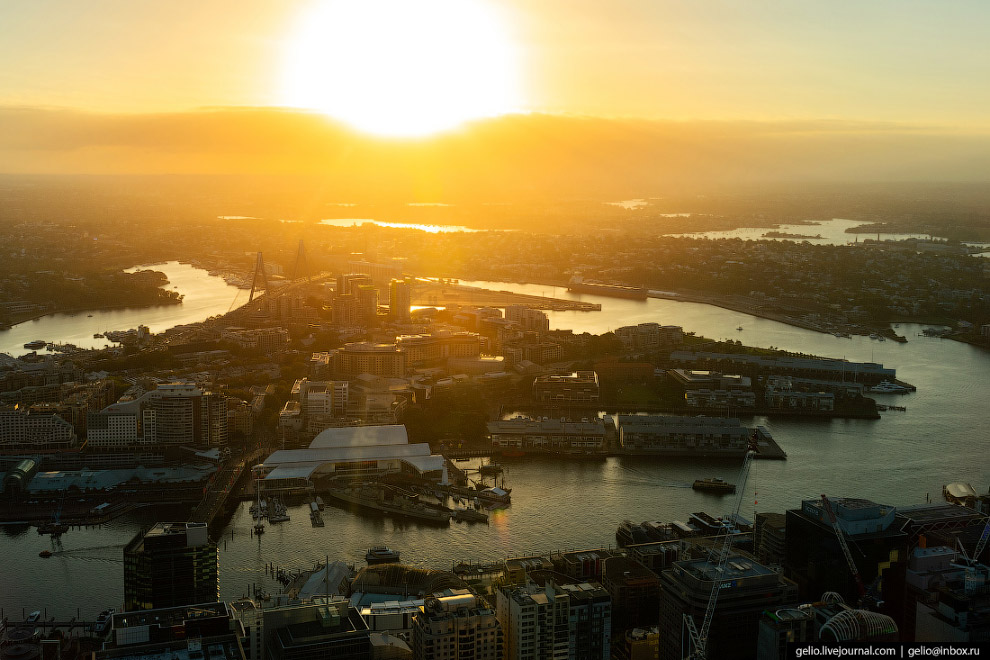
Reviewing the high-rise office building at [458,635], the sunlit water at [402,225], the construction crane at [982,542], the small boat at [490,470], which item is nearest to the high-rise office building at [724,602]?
the high-rise office building at [458,635]

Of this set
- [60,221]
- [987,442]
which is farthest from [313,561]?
[60,221]

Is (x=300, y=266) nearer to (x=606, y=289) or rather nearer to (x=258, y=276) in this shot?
(x=258, y=276)

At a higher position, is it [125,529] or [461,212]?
[461,212]

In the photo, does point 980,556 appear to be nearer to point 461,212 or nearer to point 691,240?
point 691,240

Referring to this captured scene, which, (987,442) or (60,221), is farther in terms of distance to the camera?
(60,221)

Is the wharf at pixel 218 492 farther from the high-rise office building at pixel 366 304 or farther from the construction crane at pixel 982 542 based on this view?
the high-rise office building at pixel 366 304

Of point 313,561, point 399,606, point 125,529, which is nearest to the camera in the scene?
point 399,606

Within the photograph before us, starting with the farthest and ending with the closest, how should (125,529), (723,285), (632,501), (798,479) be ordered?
(723,285) → (798,479) → (632,501) → (125,529)
